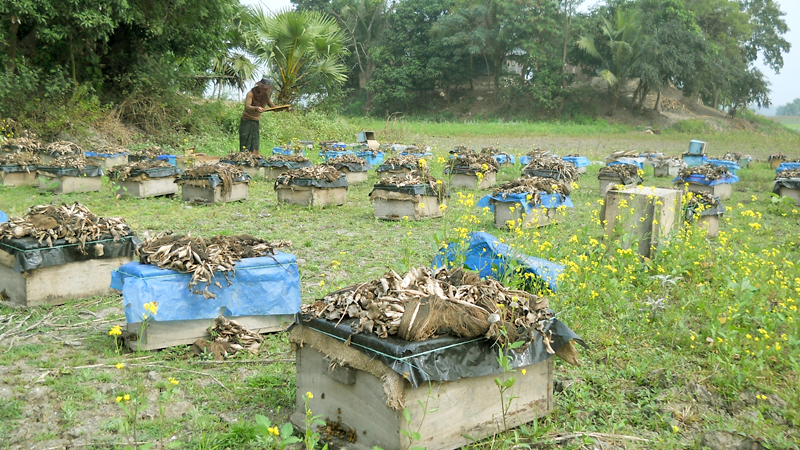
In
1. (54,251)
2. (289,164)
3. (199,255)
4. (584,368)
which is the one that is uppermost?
(289,164)

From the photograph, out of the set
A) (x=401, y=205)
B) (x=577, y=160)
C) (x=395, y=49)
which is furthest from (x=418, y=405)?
(x=395, y=49)

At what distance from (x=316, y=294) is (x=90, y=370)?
6.00 feet

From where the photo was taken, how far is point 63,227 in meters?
4.70

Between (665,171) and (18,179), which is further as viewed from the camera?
(665,171)

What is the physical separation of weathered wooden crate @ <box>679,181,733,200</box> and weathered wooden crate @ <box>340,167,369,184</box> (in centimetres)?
588

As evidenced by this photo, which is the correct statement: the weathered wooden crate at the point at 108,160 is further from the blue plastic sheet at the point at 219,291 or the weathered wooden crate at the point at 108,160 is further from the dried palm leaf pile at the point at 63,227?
the blue plastic sheet at the point at 219,291

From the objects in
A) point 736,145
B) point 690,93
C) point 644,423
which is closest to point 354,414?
point 644,423

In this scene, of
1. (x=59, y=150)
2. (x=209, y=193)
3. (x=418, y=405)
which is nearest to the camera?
(x=418, y=405)

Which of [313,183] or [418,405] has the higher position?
[313,183]

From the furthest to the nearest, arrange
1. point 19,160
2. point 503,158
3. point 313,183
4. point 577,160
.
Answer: point 577,160, point 503,158, point 19,160, point 313,183

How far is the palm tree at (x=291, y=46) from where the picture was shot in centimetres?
1970

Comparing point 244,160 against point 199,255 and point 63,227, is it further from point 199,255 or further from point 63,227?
point 199,255

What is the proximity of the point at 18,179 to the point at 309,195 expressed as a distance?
5.36m

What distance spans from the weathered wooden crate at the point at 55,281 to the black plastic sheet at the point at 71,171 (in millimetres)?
5747
